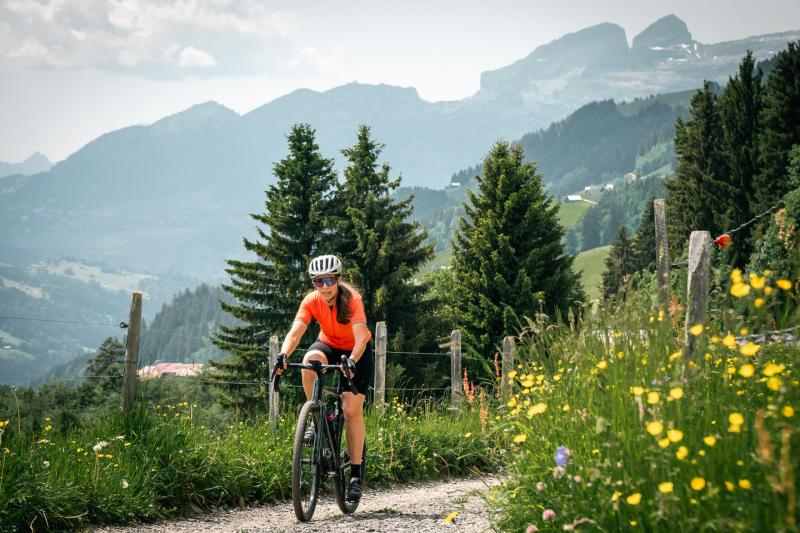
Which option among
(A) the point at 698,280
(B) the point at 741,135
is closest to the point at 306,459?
(A) the point at 698,280

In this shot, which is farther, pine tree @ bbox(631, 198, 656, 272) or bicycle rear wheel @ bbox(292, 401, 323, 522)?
pine tree @ bbox(631, 198, 656, 272)

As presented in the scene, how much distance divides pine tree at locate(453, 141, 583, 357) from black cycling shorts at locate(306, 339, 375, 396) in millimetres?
29053

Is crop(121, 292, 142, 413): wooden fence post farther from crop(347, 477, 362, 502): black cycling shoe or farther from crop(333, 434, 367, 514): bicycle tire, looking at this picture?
crop(347, 477, 362, 502): black cycling shoe

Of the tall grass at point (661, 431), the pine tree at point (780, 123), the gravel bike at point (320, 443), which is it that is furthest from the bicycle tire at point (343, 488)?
the pine tree at point (780, 123)

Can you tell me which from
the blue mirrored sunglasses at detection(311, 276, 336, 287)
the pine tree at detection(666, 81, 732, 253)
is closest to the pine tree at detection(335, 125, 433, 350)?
the pine tree at detection(666, 81, 732, 253)

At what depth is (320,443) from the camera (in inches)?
255

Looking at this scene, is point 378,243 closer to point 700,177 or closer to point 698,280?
point 700,177

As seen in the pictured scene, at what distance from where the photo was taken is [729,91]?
176 ft

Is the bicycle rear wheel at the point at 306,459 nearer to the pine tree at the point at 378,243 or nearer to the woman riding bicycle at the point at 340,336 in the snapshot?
the woman riding bicycle at the point at 340,336

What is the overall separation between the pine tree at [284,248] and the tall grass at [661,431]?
1276 inches

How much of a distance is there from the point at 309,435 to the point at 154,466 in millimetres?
1533

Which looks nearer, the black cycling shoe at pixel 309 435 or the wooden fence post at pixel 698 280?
the wooden fence post at pixel 698 280

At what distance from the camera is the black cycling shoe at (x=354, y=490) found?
6699mm

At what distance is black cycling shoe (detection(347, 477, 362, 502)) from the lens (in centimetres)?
670
